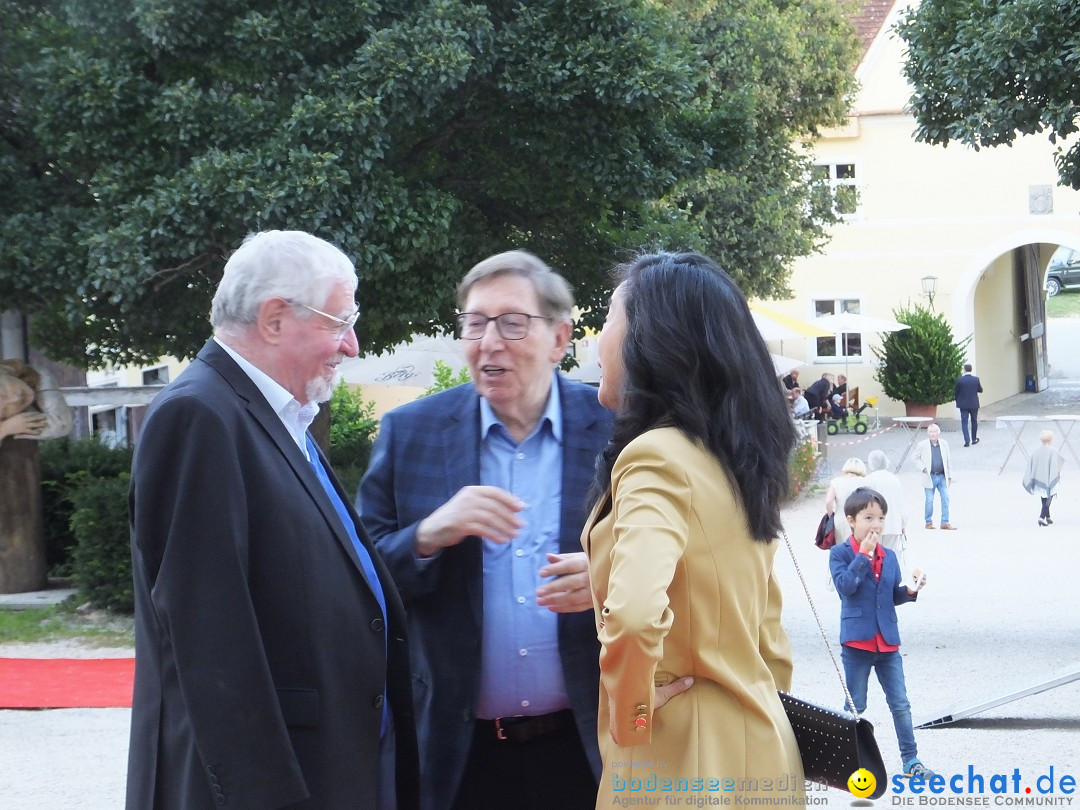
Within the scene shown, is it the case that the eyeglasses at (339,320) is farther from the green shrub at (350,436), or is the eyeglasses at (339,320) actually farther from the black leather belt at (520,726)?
the green shrub at (350,436)

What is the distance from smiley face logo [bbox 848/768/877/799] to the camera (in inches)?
106

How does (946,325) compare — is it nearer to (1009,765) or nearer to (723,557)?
(1009,765)

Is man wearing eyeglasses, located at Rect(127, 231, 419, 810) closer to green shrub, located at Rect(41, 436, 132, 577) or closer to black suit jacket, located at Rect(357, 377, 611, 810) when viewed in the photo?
black suit jacket, located at Rect(357, 377, 611, 810)

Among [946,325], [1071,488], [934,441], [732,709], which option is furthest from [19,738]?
[946,325]

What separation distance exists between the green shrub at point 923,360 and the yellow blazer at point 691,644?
28.9m

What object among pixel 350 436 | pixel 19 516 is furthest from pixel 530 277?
pixel 350 436

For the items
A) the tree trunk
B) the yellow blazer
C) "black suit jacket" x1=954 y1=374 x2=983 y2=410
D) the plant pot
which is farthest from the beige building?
the yellow blazer

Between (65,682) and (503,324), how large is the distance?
6647 millimetres

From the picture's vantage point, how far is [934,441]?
54.0ft

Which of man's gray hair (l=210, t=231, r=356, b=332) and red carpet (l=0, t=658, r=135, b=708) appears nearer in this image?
man's gray hair (l=210, t=231, r=356, b=332)

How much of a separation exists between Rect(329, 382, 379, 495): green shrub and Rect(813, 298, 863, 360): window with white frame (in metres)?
14.4

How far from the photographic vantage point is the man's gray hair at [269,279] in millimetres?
2621

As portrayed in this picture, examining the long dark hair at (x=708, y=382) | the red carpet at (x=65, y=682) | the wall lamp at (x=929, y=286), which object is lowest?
the red carpet at (x=65, y=682)

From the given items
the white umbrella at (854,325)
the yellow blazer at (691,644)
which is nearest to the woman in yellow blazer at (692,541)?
the yellow blazer at (691,644)
